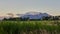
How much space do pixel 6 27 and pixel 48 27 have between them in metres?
0.88

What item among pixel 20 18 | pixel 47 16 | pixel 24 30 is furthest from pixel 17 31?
pixel 47 16

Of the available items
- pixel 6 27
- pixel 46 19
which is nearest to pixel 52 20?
pixel 46 19

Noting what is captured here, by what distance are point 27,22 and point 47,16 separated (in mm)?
626

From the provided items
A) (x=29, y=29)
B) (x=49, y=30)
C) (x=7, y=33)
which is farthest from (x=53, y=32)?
(x=7, y=33)

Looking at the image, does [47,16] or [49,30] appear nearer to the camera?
[49,30]

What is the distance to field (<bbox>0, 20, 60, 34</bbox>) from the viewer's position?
5520 millimetres

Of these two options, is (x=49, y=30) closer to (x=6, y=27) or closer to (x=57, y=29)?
(x=57, y=29)

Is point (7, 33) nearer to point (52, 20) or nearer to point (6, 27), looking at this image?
point (6, 27)

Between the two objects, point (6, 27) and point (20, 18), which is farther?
point (20, 18)

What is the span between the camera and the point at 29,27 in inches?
220

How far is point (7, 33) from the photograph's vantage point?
5.48m

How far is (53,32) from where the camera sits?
18.7 ft

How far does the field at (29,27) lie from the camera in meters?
5.52

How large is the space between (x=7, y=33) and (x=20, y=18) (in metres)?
0.66
